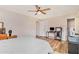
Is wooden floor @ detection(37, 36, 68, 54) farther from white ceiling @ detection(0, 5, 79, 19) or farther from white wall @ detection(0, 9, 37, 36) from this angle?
white ceiling @ detection(0, 5, 79, 19)

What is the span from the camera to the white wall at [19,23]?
174 centimetres

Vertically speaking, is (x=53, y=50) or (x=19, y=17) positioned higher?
(x=19, y=17)

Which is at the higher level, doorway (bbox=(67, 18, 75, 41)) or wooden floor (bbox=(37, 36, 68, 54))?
doorway (bbox=(67, 18, 75, 41))

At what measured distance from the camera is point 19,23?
1.85m

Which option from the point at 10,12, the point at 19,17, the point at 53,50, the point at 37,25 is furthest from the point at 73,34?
the point at 10,12

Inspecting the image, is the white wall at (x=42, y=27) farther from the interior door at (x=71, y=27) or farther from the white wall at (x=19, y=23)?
the interior door at (x=71, y=27)

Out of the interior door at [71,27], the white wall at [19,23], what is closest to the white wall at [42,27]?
the white wall at [19,23]

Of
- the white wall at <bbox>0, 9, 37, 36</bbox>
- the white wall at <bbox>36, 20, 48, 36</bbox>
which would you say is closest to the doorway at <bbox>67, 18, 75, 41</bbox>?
the white wall at <bbox>36, 20, 48, 36</bbox>

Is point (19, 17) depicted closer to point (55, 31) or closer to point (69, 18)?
point (55, 31)

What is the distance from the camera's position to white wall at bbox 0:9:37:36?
5.69ft

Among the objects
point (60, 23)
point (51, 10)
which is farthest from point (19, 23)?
point (60, 23)

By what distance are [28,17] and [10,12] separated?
304 mm

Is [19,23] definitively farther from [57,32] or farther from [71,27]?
[71,27]
